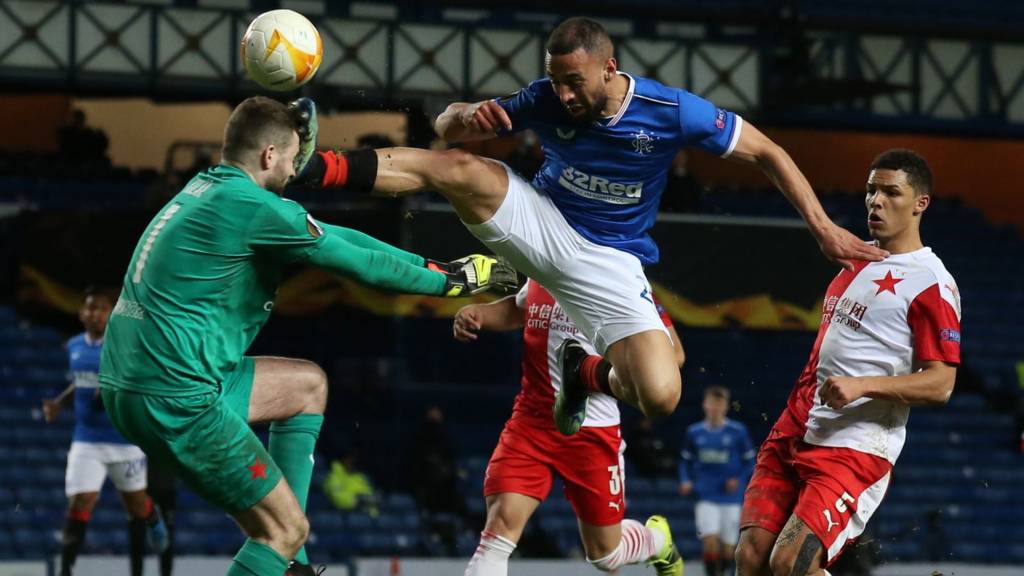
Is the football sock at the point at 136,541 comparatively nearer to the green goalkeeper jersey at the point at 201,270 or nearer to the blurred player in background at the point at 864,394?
the green goalkeeper jersey at the point at 201,270

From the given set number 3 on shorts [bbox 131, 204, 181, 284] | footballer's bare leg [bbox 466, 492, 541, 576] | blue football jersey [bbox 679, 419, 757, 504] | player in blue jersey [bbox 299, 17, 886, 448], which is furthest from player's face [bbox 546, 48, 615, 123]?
blue football jersey [bbox 679, 419, 757, 504]

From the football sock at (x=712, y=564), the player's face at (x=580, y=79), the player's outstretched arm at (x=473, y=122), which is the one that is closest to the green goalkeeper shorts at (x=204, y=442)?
the player's outstretched arm at (x=473, y=122)

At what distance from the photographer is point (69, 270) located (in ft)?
52.9

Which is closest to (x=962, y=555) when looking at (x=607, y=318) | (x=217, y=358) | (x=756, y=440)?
(x=756, y=440)

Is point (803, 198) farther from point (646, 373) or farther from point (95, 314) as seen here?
point (95, 314)

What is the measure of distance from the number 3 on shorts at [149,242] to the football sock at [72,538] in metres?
6.07

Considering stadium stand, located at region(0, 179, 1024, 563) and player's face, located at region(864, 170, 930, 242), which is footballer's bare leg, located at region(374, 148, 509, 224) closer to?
player's face, located at region(864, 170, 930, 242)

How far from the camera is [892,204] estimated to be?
6.59 meters

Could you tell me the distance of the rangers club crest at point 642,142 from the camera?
6.57 meters

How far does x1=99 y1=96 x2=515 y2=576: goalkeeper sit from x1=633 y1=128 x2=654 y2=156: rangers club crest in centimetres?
126

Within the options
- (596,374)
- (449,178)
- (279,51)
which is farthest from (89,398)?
(449,178)

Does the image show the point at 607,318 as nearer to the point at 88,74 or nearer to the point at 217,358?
the point at 217,358

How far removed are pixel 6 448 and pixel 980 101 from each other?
42.5ft

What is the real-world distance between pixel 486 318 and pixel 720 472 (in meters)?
7.21
